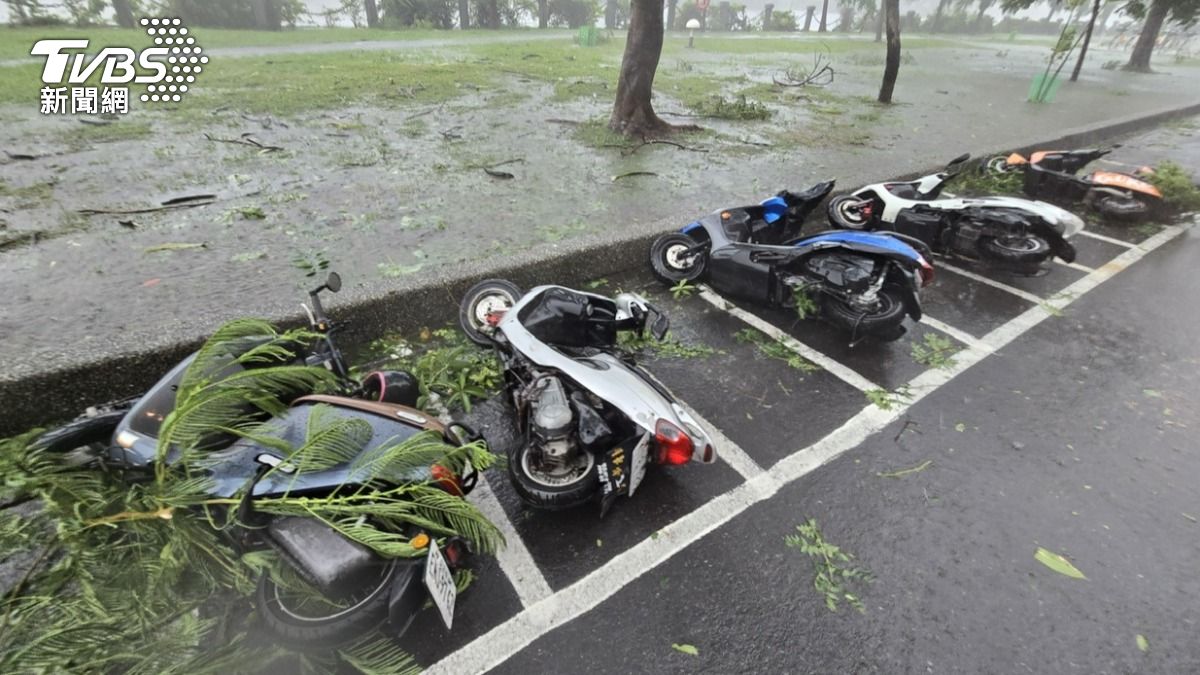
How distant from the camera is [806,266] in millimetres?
4762

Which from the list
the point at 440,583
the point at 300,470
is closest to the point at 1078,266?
the point at 440,583

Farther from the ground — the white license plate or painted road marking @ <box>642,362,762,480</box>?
the white license plate

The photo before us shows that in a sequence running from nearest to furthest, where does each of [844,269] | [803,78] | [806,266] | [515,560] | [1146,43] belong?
[515,560] → [844,269] → [806,266] → [803,78] → [1146,43]

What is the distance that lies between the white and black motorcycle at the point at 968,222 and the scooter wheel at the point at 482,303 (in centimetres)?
423

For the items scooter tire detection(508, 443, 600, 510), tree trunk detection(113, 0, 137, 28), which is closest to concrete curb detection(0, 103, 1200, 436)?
scooter tire detection(508, 443, 600, 510)

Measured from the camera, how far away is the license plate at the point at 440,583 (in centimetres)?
221

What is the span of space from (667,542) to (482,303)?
7.90 feet

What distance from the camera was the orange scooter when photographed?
23.6 ft

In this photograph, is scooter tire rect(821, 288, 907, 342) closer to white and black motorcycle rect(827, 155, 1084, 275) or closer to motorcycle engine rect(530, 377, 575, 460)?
white and black motorcycle rect(827, 155, 1084, 275)

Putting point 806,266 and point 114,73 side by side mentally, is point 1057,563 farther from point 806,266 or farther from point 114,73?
point 114,73

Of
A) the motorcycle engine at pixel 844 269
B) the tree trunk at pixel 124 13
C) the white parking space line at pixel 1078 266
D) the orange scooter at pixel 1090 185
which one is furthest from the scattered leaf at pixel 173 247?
the tree trunk at pixel 124 13

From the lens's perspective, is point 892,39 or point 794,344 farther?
point 892,39

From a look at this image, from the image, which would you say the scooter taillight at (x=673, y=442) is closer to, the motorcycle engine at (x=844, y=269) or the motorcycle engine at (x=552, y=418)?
the motorcycle engine at (x=552, y=418)

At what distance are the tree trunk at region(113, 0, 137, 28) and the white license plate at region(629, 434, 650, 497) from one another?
2954 centimetres
